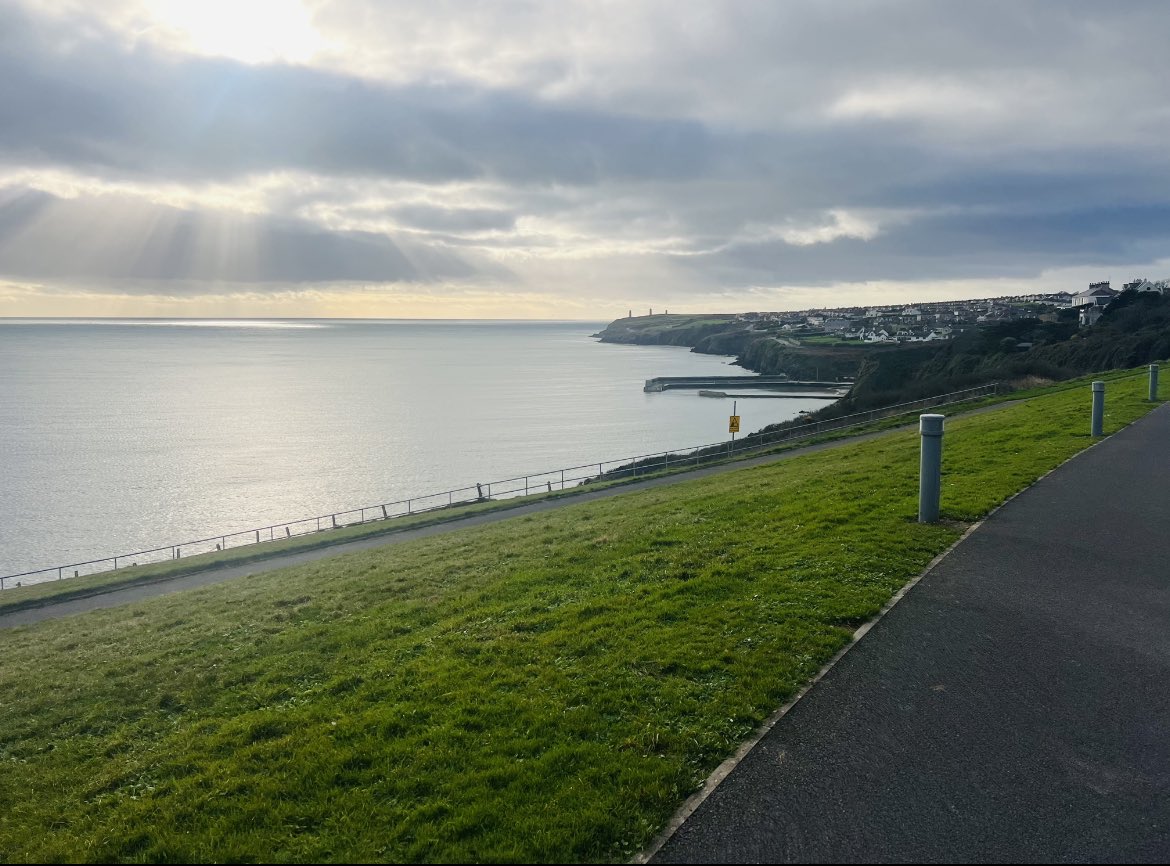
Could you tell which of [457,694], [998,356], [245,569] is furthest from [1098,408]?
[998,356]

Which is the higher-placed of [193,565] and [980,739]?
[980,739]

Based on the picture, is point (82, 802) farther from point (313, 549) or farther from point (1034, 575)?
point (313, 549)

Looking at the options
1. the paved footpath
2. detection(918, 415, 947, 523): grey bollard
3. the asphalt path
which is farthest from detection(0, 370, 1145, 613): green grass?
the paved footpath

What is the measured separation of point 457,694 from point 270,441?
2863 inches

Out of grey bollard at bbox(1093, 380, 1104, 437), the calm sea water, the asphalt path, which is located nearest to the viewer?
grey bollard at bbox(1093, 380, 1104, 437)

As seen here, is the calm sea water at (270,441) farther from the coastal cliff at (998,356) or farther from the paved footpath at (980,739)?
the paved footpath at (980,739)

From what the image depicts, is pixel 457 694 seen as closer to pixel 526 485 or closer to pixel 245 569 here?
pixel 245 569

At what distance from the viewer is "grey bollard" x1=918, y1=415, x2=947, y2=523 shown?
10766mm

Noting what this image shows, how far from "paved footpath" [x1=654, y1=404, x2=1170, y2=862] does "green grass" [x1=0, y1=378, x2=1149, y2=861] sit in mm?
395

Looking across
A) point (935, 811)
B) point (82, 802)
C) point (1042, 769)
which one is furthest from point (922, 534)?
point (82, 802)

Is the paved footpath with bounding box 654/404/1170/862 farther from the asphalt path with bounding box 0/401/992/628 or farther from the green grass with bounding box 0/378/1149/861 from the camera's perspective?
the asphalt path with bounding box 0/401/992/628

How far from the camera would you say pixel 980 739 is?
17.4ft

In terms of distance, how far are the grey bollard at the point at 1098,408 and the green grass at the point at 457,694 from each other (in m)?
5.99

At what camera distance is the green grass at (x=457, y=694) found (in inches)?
185
